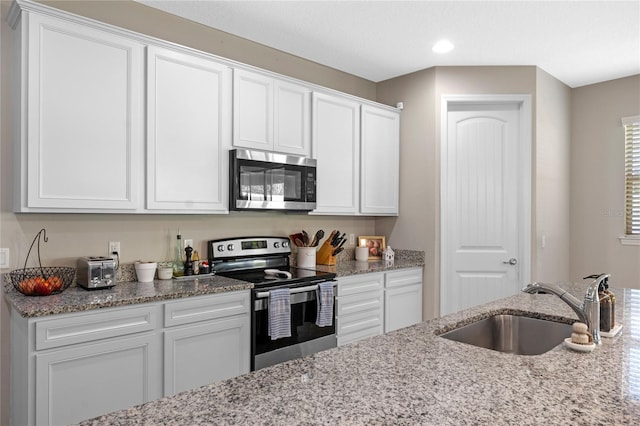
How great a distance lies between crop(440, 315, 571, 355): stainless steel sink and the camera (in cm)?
179

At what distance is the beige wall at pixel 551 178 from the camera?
3932 millimetres

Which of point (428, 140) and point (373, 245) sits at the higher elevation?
point (428, 140)

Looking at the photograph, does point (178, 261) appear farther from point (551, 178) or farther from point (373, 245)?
point (551, 178)

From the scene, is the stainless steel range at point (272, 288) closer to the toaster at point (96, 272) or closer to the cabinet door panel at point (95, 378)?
the cabinet door panel at point (95, 378)

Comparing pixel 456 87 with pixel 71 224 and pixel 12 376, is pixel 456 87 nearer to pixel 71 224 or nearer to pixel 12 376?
pixel 71 224

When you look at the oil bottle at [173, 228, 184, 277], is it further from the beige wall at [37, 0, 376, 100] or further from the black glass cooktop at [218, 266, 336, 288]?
the beige wall at [37, 0, 376, 100]

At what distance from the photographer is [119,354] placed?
216cm

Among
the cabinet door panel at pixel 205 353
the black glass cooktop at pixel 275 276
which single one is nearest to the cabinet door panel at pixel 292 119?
the black glass cooktop at pixel 275 276

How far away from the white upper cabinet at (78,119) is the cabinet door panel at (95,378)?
768 mm

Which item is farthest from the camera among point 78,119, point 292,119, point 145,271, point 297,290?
point 292,119

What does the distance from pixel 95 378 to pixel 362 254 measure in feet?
8.30

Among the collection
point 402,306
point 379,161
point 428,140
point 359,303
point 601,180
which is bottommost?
point 402,306

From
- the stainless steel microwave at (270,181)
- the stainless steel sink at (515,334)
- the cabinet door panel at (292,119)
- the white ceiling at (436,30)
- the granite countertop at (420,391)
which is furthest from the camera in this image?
the cabinet door panel at (292,119)

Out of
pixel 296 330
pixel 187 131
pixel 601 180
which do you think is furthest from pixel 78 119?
pixel 601 180
